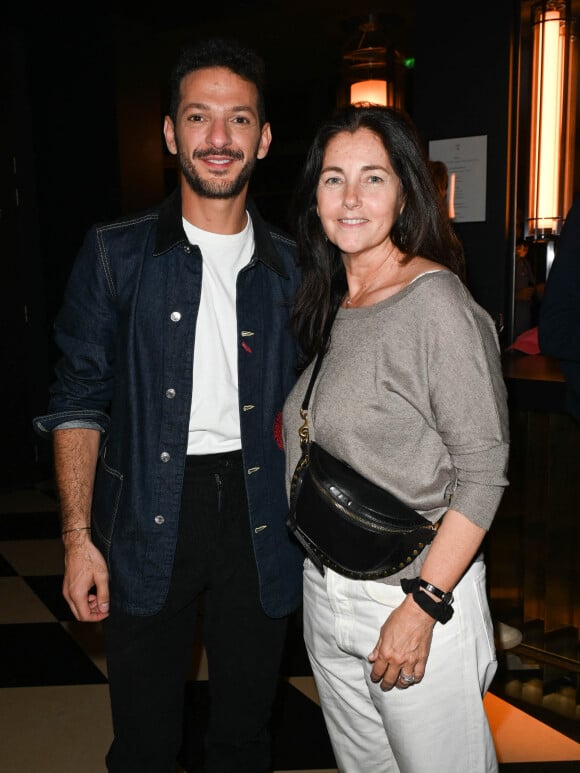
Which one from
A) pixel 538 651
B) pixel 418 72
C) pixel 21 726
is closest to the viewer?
pixel 21 726

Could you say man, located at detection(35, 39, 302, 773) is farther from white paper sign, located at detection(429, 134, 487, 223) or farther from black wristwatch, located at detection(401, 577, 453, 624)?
white paper sign, located at detection(429, 134, 487, 223)

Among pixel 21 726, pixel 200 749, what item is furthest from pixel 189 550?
pixel 21 726

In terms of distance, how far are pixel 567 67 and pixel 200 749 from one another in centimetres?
304

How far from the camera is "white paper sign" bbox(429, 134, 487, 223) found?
326 cm

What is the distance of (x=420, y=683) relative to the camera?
121cm

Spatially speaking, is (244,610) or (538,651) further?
(538,651)

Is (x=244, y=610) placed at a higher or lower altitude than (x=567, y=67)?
lower

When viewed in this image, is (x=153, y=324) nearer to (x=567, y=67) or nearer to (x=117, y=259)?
(x=117, y=259)

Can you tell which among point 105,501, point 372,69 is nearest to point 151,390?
point 105,501

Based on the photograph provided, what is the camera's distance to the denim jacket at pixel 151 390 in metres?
1.42

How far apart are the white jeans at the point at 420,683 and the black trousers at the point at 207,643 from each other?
0.24m

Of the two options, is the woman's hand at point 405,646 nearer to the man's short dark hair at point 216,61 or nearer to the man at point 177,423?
the man at point 177,423

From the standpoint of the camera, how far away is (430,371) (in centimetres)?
115

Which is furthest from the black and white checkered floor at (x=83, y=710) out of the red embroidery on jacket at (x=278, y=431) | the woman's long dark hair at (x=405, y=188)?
the woman's long dark hair at (x=405, y=188)
